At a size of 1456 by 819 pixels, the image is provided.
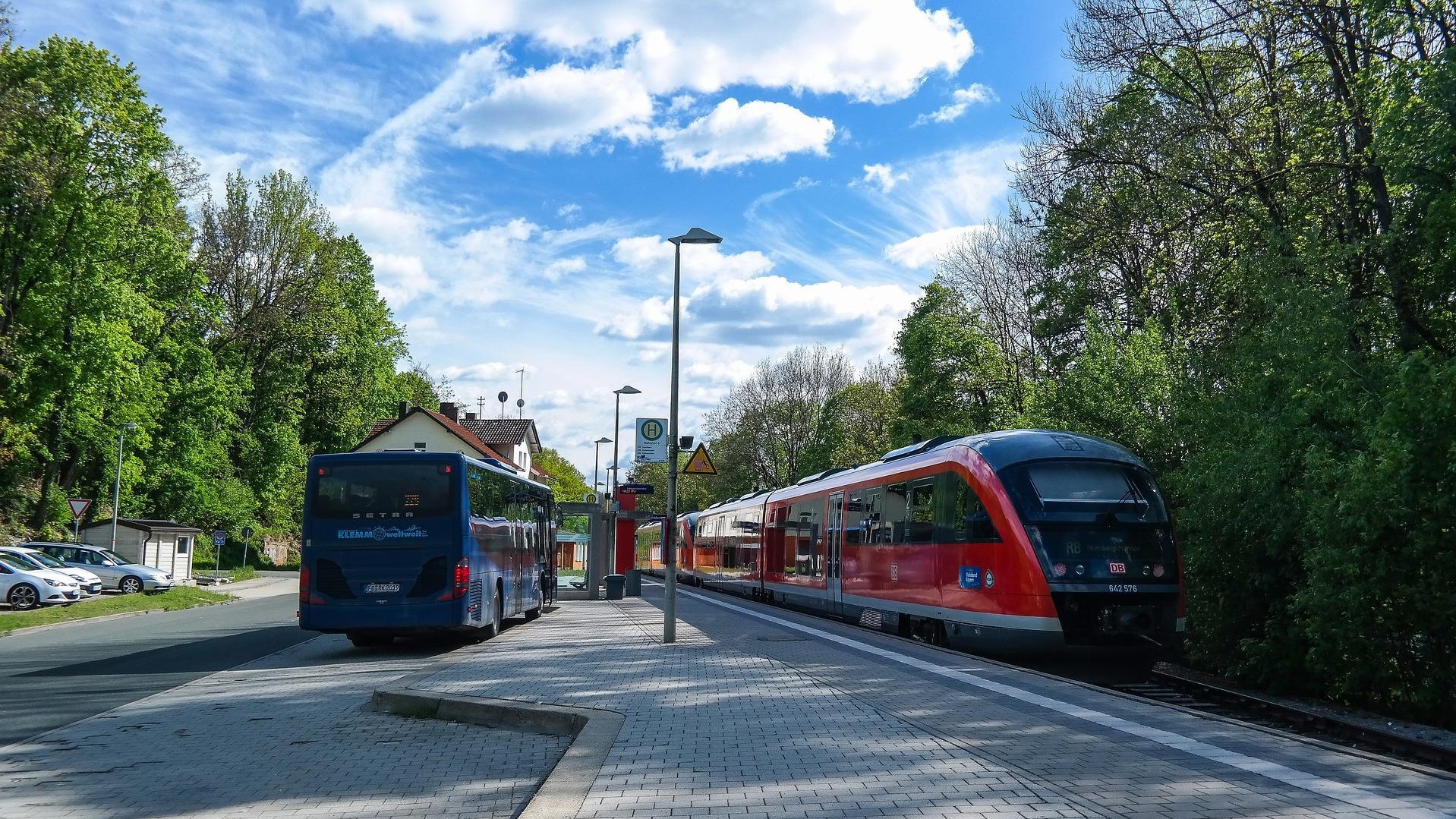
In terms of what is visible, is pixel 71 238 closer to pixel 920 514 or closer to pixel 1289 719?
pixel 920 514

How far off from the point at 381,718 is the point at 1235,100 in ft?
62.2

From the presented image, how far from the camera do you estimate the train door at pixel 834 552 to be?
926 inches

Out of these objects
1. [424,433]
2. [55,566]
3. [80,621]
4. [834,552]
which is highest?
[424,433]

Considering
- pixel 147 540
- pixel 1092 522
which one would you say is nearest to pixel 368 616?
pixel 1092 522

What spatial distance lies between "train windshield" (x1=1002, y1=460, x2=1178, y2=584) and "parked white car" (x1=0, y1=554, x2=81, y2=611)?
2464 centimetres

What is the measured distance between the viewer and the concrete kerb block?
20.9 feet

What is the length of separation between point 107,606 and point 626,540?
61.0 ft

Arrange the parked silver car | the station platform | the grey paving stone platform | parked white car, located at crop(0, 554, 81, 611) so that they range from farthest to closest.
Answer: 1. the parked silver car
2. parked white car, located at crop(0, 554, 81, 611)
3. the grey paving stone platform
4. the station platform

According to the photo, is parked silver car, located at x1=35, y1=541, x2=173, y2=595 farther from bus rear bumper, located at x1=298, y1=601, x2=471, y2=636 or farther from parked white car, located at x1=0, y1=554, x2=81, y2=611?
bus rear bumper, located at x1=298, y1=601, x2=471, y2=636

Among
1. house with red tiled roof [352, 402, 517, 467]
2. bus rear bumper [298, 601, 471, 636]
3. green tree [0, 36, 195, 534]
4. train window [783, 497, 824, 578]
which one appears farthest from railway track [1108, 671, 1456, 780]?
house with red tiled roof [352, 402, 517, 467]

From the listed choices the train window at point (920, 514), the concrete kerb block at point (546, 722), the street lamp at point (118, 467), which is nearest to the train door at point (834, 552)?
the train window at point (920, 514)

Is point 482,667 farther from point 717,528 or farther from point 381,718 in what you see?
point 717,528

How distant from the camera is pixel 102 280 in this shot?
123 feet

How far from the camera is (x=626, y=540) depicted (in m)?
42.9
